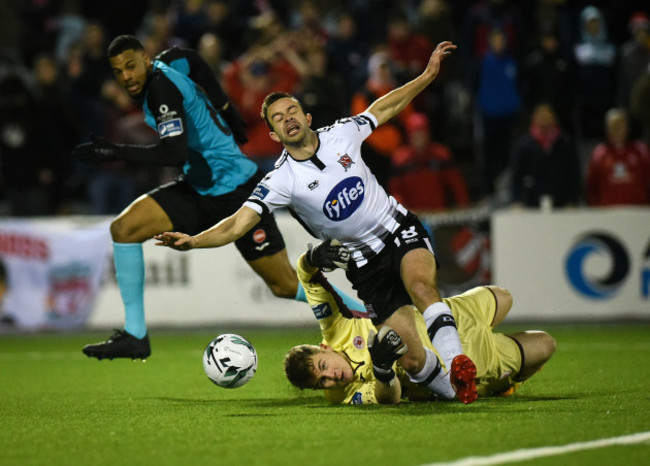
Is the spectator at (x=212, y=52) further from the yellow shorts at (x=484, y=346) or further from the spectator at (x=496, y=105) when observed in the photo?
the yellow shorts at (x=484, y=346)

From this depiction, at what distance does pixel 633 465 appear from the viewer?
15.6 feet

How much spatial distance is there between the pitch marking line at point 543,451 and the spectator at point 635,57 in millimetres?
10145

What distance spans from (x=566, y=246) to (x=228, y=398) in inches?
251

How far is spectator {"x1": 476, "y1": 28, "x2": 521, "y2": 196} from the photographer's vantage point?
14.6m

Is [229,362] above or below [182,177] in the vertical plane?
below

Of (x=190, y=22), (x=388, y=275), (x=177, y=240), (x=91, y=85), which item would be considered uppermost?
(x=190, y=22)

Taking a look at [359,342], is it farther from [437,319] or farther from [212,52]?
[212,52]

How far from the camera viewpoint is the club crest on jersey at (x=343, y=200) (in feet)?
23.4

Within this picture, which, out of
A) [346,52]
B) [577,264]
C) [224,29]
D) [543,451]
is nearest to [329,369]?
[543,451]

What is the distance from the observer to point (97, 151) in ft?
26.0

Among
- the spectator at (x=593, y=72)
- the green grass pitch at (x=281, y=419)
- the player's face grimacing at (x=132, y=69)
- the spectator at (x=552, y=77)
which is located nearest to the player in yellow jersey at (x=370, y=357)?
the green grass pitch at (x=281, y=419)

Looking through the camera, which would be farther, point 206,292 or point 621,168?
point 206,292

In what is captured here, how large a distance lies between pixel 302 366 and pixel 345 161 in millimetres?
1373

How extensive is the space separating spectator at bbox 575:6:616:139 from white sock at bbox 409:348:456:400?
887cm
